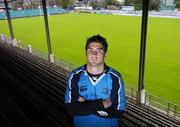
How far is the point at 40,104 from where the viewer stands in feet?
20.6

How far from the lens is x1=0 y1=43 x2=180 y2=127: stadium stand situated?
17.8 ft

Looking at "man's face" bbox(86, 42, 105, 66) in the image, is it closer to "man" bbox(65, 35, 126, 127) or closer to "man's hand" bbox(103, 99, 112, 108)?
"man" bbox(65, 35, 126, 127)

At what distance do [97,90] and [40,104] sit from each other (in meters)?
4.47

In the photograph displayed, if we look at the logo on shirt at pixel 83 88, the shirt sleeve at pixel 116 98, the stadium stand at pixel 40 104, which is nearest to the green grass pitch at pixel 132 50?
the stadium stand at pixel 40 104

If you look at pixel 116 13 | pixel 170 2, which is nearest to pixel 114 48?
pixel 116 13

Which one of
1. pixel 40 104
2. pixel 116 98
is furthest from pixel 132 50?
pixel 116 98

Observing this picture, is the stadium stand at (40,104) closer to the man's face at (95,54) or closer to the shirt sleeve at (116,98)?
the shirt sleeve at (116,98)

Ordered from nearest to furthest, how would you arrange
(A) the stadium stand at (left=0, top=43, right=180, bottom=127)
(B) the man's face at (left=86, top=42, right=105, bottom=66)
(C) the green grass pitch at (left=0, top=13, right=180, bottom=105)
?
(B) the man's face at (left=86, top=42, right=105, bottom=66)
(A) the stadium stand at (left=0, top=43, right=180, bottom=127)
(C) the green grass pitch at (left=0, top=13, right=180, bottom=105)

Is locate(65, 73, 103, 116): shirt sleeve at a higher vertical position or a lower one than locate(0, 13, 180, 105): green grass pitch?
higher

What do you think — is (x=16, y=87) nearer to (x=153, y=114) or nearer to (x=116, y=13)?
(x=153, y=114)

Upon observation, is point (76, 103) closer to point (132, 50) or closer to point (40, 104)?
point (40, 104)

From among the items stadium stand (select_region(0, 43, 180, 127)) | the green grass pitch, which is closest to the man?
stadium stand (select_region(0, 43, 180, 127))

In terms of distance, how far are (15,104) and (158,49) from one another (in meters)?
15.8

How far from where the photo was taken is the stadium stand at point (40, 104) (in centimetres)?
543
